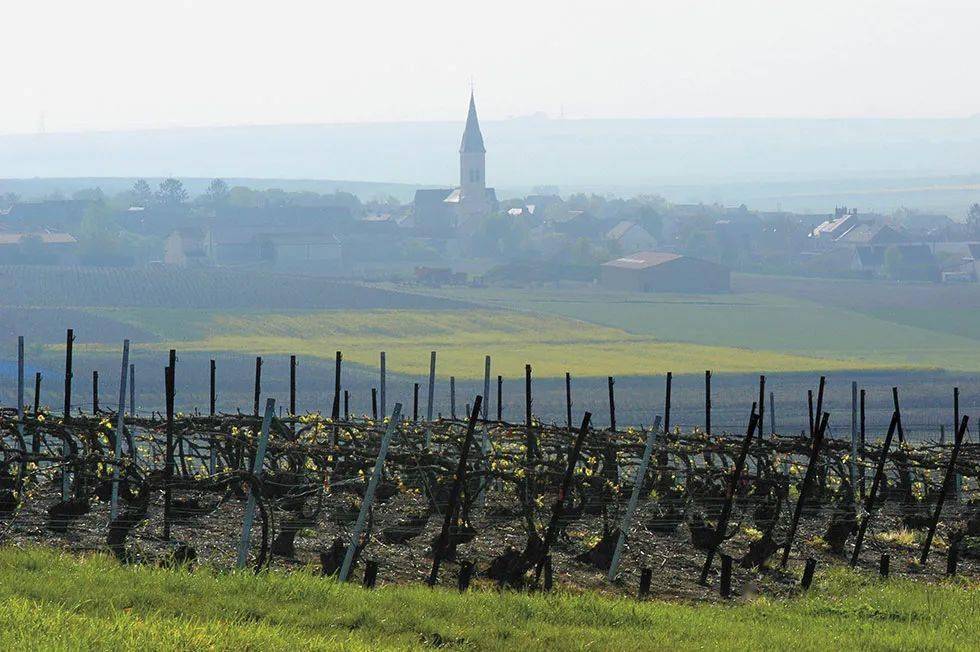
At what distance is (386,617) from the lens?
13398 millimetres

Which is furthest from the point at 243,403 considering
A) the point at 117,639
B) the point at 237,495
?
the point at 117,639

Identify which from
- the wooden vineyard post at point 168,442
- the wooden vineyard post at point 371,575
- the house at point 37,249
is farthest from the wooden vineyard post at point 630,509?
the house at point 37,249

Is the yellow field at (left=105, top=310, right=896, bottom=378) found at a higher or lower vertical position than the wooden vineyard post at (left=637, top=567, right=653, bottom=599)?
lower

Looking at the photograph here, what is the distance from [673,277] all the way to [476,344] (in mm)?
52323

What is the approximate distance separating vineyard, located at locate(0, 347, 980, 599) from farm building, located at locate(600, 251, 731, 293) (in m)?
130

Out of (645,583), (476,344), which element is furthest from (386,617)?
(476,344)

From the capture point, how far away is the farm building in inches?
6112

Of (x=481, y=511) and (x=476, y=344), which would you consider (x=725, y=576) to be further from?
(x=476, y=344)

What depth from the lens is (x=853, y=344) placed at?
383 feet

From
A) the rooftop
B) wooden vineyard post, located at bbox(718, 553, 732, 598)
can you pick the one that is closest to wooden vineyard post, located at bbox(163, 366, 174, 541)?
wooden vineyard post, located at bbox(718, 553, 732, 598)

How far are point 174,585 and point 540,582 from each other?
186 inches

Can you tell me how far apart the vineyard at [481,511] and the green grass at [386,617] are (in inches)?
56.7

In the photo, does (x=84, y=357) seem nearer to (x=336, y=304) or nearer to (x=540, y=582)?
(x=336, y=304)

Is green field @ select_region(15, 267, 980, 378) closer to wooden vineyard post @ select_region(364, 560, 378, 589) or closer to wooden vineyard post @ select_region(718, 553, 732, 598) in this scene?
wooden vineyard post @ select_region(718, 553, 732, 598)
